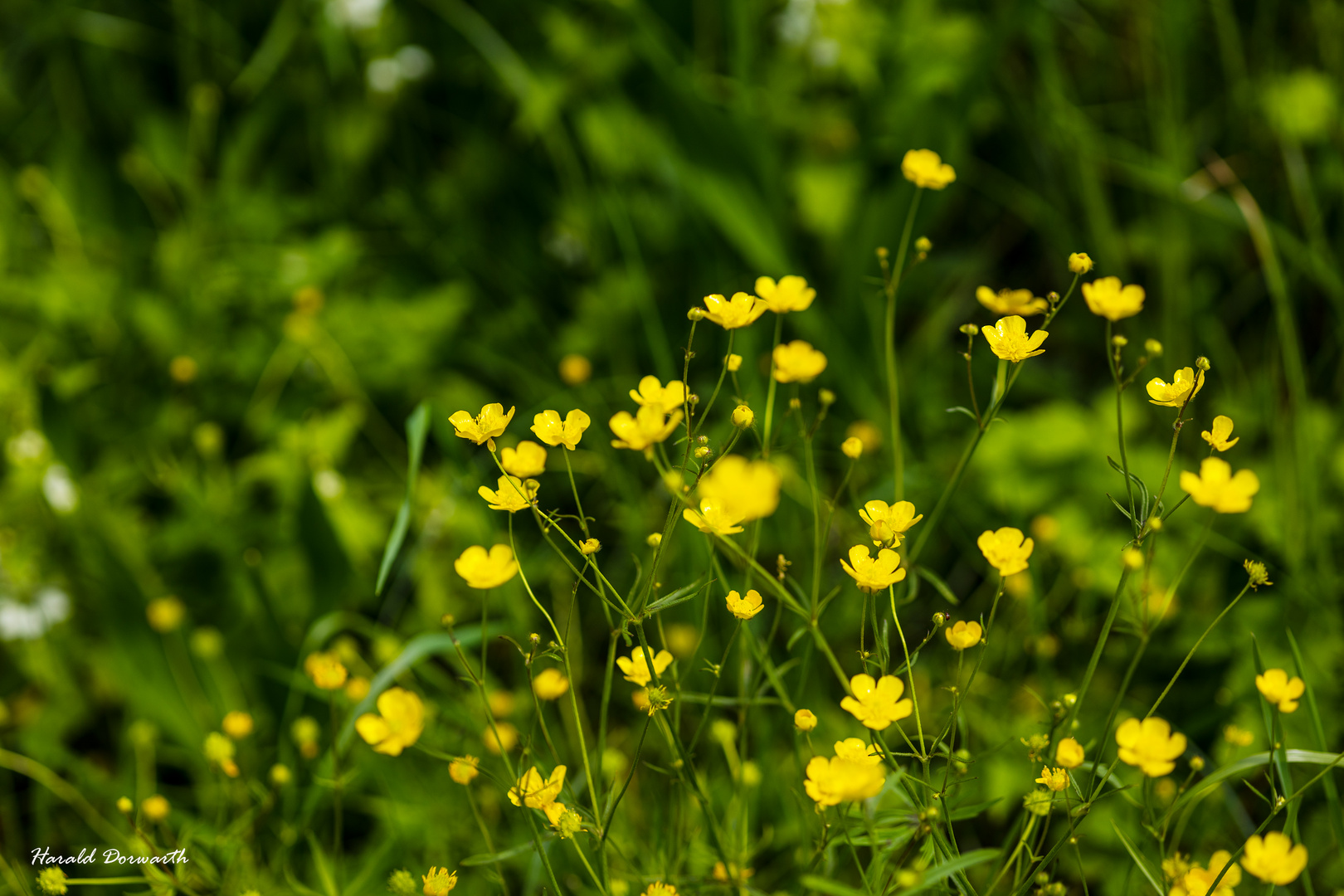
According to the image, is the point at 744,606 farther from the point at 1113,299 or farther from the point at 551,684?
the point at 1113,299

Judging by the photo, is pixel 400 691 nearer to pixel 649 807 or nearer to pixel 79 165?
pixel 649 807

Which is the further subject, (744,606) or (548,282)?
(548,282)

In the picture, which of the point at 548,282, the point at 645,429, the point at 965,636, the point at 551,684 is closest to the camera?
the point at 645,429

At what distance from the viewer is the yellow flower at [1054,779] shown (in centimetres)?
A: 70

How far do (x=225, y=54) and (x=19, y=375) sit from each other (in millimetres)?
897

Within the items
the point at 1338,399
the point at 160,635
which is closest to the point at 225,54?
the point at 160,635

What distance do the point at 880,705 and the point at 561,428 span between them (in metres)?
0.32

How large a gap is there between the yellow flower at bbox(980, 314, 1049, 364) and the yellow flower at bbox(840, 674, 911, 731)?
0.27m

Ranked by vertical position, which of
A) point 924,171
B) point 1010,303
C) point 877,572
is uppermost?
point 924,171

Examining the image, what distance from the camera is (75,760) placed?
1216mm

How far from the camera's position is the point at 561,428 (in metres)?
0.72

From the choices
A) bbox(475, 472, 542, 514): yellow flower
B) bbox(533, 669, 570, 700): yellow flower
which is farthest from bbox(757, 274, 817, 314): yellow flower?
bbox(533, 669, 570, 700): yellow flower

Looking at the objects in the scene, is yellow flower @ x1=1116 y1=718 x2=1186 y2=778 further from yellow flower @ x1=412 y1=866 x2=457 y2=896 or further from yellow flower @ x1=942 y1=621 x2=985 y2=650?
yellow flower @ x1=412 y1=866 x2=457 y2=896

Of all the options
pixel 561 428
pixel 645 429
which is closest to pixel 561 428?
pixel 561 428
